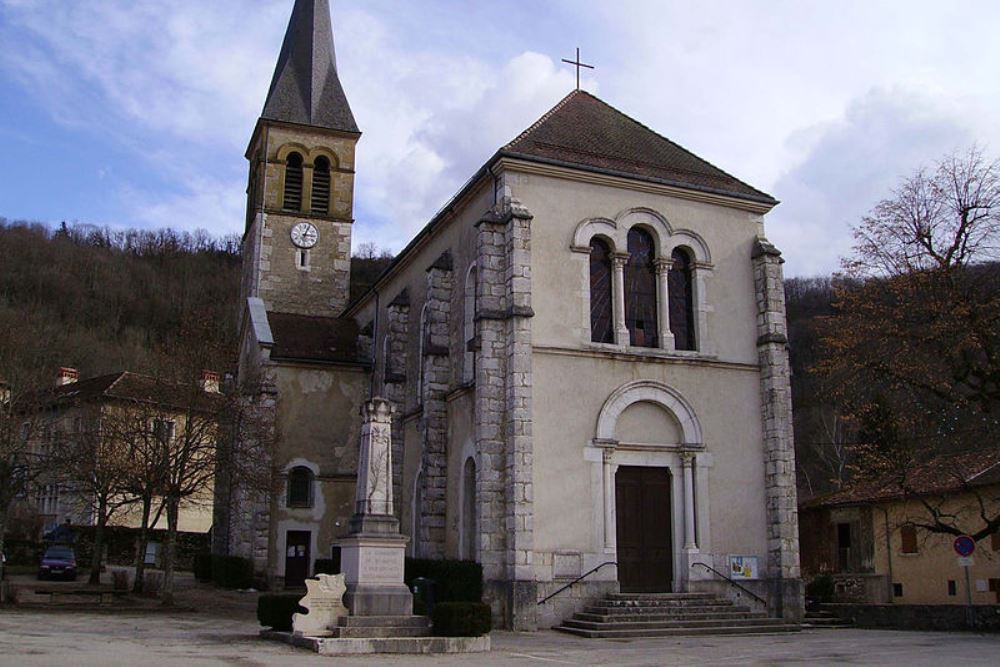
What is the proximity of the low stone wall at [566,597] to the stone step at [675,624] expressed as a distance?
0.88 ft

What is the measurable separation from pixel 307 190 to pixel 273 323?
7146 mm

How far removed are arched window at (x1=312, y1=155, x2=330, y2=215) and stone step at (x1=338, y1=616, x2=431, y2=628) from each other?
87.6 feet

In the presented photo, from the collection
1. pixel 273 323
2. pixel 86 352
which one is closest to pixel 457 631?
pixel 273 323

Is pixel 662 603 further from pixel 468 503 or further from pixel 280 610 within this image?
pixel 280 610

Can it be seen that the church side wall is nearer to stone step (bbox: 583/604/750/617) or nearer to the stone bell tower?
the stone bell tower

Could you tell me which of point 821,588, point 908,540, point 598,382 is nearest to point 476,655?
point 598,382

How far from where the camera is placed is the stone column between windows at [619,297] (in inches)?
908

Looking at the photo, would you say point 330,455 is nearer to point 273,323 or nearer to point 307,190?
point 273,323

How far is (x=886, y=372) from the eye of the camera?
867 inches

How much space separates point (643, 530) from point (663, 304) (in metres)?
5.50

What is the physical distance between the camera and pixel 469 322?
80.2 ft

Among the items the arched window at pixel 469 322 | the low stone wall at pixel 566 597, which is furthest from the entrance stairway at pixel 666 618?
the arched window at pixel 469 322

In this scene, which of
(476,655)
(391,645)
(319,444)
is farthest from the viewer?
(319,444)

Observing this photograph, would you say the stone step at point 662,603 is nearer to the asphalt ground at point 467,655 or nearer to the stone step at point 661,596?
the stone step at point 661,596
